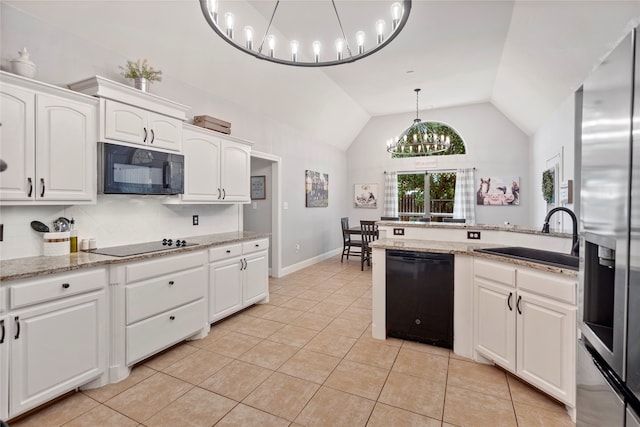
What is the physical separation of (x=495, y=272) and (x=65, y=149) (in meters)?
3.27

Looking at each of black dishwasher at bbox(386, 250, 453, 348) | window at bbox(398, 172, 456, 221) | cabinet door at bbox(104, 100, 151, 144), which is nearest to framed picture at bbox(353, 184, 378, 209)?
window at bbox(398, 172, 456, 221)

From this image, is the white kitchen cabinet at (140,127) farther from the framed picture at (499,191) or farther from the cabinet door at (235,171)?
the framed picture at (499,191)

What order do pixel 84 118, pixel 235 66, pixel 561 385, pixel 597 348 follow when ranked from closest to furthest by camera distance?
pixel 597 348, pixel 561 385, pixel 84 118, pixel 235 66

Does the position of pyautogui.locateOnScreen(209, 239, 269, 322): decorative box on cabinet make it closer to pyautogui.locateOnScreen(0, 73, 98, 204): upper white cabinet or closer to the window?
pyautogui.locateOnScreen(0, 73, 98, 204): upper white cabinet

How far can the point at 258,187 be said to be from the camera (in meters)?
5.45

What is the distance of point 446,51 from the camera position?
167 inches

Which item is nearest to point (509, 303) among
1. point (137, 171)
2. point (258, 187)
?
point (137, 171)

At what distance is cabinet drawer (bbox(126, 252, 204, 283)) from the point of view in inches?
90.4

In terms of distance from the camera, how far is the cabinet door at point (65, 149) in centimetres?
202

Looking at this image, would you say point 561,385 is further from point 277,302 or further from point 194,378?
point 277,302

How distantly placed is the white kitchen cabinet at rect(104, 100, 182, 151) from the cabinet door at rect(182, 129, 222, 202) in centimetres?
17

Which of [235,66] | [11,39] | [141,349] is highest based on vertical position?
[235,66]

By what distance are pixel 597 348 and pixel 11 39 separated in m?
3.68

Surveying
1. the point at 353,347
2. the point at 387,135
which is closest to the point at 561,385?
the point at 353,347
